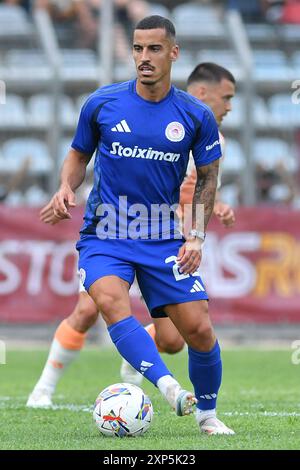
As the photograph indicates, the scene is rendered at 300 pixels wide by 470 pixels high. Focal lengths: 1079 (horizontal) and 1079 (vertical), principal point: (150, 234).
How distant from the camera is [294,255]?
575 inches

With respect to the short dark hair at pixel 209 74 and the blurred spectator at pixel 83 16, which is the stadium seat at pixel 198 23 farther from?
the short dark hair at pixel 209 74

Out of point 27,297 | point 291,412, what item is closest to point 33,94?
point 27,297

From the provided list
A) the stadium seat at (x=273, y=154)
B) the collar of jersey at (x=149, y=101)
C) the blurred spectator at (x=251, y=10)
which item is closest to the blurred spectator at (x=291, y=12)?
the blurred spectator at (x=251, y=10)

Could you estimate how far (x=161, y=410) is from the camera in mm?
7711

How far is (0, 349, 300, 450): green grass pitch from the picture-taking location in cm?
577

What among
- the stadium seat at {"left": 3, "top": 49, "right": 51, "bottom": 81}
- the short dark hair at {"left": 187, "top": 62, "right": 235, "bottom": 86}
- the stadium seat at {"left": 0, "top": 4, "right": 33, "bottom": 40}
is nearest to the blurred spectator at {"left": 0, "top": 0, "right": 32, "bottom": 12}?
the stadium seat at {"left": 0, "top": 4, "right": 33, "bottom": 40}

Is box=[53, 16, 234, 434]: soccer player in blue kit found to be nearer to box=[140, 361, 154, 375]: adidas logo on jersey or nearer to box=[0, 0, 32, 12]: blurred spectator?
box=[140, 361, 154, 375]: adidas logo on jersey

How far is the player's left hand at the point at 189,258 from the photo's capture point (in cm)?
599

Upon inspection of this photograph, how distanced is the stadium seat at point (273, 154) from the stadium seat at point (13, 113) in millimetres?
3444

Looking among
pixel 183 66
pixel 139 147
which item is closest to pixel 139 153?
pixel 139 147

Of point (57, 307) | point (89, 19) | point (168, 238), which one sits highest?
point (89, 19)

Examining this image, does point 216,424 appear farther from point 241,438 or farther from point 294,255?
point 294,255

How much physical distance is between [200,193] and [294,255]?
852cm

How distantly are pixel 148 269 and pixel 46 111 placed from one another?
10650 mm
